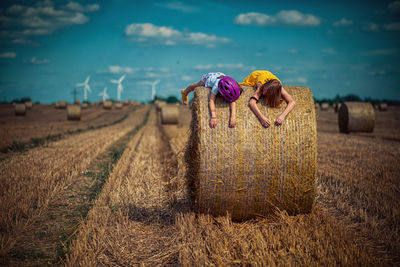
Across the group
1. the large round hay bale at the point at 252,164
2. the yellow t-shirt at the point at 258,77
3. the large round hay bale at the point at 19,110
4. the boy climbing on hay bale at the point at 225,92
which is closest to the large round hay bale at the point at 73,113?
the large round hay bale at the point at 19,110

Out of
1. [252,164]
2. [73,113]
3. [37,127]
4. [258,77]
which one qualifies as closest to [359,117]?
[258,77]

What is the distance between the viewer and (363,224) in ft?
15.7

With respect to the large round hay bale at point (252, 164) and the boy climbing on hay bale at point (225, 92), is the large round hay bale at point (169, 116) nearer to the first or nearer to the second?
the boy climbing on hay bale at point (225, 92)

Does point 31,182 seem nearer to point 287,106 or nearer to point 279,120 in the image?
point 279,120

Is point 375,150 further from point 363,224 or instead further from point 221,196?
point 221,196

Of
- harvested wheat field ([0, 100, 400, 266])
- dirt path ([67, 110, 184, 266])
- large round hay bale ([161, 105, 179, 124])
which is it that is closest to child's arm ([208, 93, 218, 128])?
harvested wheat field ([0, 100, 400, 266])

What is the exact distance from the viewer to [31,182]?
22.2 ft

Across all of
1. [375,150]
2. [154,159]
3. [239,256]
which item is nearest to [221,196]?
[239,256]

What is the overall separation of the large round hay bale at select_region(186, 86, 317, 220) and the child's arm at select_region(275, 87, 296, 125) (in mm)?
89

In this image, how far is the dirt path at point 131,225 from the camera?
3979mm

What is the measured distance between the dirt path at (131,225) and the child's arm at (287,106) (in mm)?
2335

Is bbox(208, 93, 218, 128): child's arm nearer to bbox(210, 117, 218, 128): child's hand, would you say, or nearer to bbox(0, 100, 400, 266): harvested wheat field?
bbox(210, 117, 218, 128): child's hand

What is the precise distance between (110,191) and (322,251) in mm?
4363

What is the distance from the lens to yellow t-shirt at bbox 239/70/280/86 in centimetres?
517
